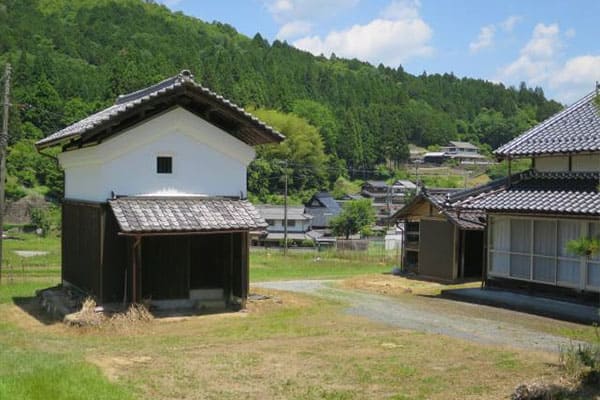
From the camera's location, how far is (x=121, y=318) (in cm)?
1341

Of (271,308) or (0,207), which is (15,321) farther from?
(0,207)

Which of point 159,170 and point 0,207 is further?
point 0,207

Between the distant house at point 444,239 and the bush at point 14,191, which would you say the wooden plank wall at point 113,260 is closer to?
the distant house at point 444,239

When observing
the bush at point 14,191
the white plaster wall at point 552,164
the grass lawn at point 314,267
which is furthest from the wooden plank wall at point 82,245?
the bush at point 14,191

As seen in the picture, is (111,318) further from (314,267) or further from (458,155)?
(458,155)

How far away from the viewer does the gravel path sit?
38.4 feet

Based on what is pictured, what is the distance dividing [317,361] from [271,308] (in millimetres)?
5538

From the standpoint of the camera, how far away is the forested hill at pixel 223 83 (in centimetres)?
7638

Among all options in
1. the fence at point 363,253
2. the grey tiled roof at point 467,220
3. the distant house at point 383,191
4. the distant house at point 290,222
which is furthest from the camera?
the distant house at point 383,191

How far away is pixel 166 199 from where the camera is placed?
14977 millimetres

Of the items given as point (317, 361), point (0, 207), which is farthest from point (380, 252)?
point (317, 361)

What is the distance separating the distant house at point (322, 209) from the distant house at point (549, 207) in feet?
163

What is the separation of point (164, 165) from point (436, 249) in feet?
37.2

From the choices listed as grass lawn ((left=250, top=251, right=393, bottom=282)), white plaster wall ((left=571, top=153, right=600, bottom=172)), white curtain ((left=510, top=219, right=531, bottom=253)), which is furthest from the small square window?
white plaster wall ((left=571, top=153, right=600, bottom=172))
